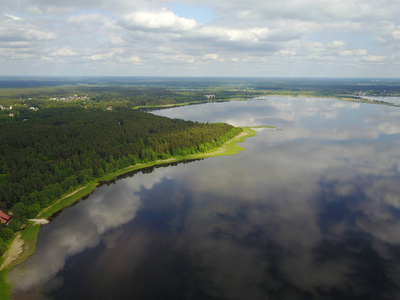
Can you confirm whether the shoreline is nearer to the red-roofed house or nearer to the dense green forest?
the dense green forest

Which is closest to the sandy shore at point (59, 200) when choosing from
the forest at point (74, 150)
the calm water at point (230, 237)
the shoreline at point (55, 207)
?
the shoreline at point (55, 207)

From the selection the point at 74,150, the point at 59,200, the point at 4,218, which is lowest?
the point at 59,200

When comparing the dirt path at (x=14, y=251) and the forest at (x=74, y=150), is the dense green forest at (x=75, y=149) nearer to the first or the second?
the forest at (x=74, y=150)

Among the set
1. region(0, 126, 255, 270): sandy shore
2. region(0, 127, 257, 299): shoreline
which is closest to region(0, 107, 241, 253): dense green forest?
region(0, 127, 257, 299): shoreline

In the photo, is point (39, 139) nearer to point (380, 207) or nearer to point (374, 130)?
point (380, 207)

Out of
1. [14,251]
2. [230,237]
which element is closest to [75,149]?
[14,251]

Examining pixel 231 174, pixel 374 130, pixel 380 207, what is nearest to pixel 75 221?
pixel 231 174

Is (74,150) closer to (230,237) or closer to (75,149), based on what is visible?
(75,149)
